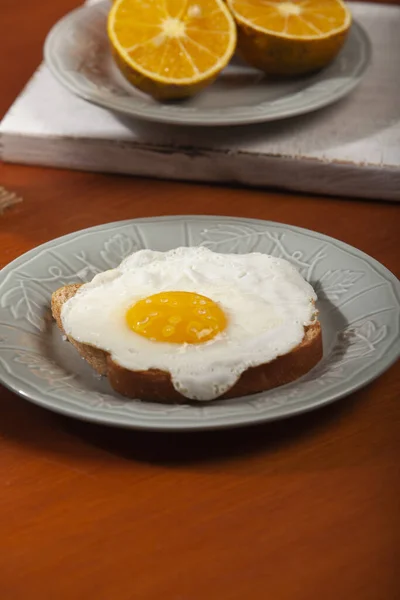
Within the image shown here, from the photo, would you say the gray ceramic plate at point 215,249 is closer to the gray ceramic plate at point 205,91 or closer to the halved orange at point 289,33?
the gray ceramic plate at point 205,91

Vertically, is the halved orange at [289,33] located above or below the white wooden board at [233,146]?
above

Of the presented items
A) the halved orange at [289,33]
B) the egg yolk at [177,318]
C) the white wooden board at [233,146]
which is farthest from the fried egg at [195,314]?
the halved orange at [289,33]

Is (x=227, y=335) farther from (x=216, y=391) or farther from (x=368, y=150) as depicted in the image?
(x=368, y=150)

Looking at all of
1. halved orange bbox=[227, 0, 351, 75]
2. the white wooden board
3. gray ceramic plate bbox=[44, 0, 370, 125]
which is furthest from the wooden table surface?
halved orange bbox=[227, 0, 351, 75]

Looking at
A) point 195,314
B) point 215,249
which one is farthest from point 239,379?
point 215,249

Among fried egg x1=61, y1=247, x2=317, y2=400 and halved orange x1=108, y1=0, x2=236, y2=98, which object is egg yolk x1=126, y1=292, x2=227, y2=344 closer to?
fried egg x1=61, y1=247, x2=317, y2=400

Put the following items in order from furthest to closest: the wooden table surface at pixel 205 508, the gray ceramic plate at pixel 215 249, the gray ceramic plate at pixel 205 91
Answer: the gray ceramic plate at pixel 205 91
the gray ceramic plate at pixel 215 249
the wooden table surface at pixel 205 508
